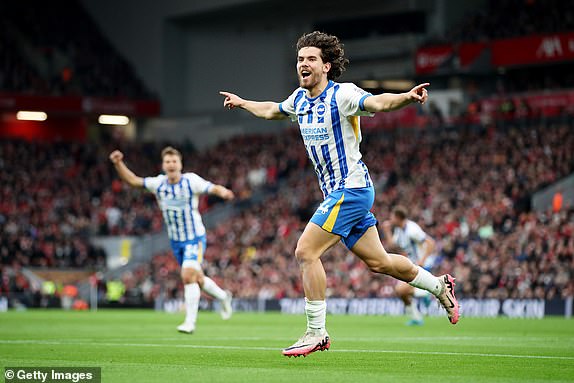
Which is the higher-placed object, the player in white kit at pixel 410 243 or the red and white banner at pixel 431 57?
the red and white banner at pixel 431 57

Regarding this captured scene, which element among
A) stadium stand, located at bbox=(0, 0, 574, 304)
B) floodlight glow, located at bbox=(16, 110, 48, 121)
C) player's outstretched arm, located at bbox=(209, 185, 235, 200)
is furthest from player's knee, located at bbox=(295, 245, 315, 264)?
floodlight glow, located at bbox=(16, 110, 48, 121)

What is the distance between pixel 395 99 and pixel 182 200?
805 cm

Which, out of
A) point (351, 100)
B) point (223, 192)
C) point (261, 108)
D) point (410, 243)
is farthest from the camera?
point (410, 243)

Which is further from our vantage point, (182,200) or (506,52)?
(506,52)

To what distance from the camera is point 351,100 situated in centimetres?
983

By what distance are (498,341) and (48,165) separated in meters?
38.5

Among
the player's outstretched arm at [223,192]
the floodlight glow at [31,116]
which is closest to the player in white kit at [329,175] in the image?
the player's outstretched arm at [223,192]

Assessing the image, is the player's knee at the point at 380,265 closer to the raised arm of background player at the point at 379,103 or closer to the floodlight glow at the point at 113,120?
the raised arm of background player at the point at 379,103

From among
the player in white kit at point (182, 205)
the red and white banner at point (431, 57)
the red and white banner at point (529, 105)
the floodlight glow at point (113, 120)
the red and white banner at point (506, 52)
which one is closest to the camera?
the player in white kit at point (182, 205)

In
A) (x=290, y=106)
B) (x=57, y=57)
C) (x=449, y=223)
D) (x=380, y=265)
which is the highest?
(x=57, y=57)

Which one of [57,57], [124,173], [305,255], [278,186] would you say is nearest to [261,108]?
[305,255]

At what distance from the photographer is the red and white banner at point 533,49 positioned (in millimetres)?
40844
